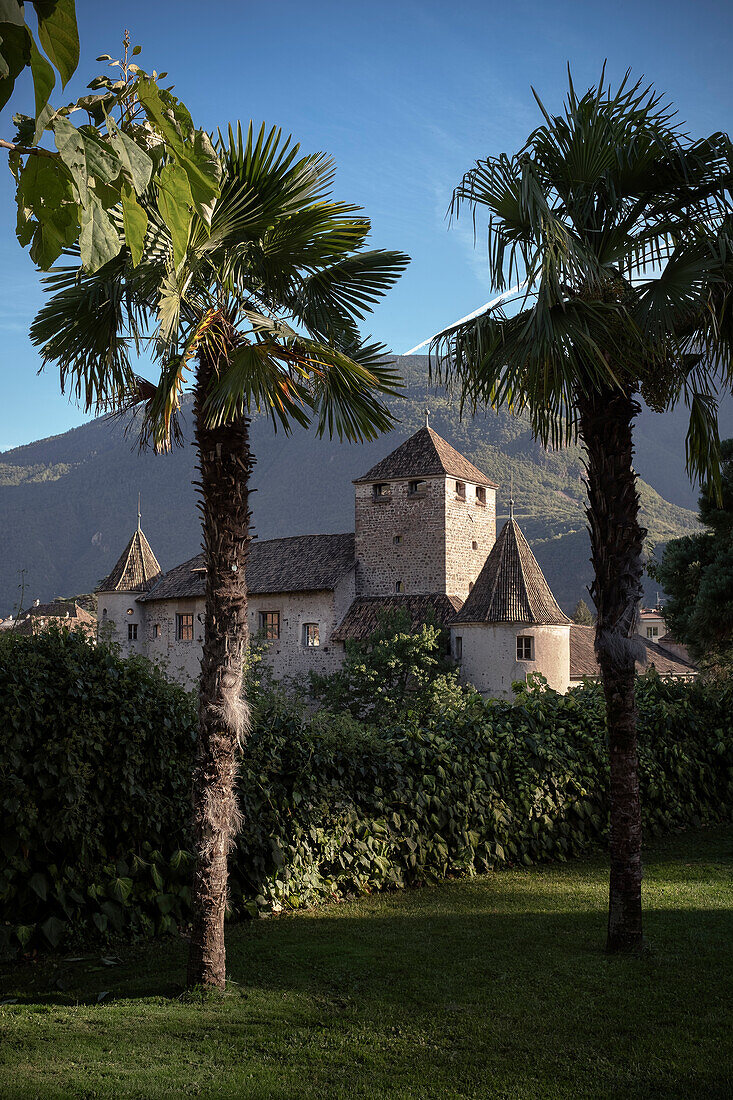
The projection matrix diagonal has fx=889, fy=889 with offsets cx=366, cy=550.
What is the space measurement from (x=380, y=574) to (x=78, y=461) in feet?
449

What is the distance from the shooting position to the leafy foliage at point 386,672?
108 ft

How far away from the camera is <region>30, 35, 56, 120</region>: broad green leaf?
4.39 ft

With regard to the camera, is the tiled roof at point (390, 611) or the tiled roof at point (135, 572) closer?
the tiled roof at point (390, 611)

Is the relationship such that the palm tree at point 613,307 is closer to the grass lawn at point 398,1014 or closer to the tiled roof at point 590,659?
the grass lawn at point 398,1014

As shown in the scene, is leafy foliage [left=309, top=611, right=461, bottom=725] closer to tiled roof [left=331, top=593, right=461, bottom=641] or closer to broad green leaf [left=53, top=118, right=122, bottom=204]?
tiled roof [left=331, top=593, right=461, bottom=641]

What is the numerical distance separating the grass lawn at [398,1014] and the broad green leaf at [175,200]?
388 centimetres

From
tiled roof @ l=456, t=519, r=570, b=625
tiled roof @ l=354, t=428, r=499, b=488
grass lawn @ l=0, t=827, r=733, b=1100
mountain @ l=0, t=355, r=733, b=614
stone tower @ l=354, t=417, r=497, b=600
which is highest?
mountain @ l=0, t=355, r=733, b=614

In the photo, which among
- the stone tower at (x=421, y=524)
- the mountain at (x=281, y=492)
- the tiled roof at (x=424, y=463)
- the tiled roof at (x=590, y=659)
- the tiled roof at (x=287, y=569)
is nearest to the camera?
the stone tower at (x=421, y=524)

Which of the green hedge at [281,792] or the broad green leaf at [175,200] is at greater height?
the broad green leaf at [175,200]

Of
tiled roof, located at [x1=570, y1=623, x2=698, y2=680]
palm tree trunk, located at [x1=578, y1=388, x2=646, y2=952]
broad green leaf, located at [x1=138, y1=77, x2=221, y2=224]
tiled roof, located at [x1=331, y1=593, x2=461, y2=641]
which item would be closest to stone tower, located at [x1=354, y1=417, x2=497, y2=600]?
tiled roof, located at [x1=331, y1=593, x2=461, y2=641]

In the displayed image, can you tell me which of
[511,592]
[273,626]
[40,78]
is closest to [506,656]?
[511,592]

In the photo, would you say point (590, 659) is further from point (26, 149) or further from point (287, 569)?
point (26, 149)

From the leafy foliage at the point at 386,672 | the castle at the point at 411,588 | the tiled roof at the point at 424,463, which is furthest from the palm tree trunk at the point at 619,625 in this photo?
the tiled roof at the point at 424,463

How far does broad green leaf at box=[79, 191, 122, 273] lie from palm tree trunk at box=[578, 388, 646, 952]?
5.13 metres
